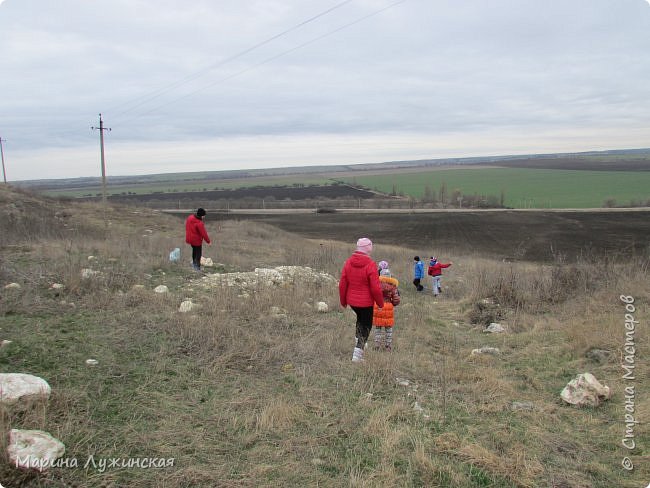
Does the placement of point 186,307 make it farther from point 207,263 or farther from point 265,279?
point 207,263

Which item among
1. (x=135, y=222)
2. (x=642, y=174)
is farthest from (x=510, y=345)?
(x=642, y=174)

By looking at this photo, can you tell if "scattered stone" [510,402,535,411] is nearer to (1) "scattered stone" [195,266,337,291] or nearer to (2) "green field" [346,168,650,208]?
(1) "scattered stone" [195,266,337,291]

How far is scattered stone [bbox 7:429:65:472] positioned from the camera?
2.73m

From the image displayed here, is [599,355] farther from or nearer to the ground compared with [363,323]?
nearer to the ground

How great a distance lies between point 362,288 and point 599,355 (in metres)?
3.36

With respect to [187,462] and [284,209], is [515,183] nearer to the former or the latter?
[284,209]

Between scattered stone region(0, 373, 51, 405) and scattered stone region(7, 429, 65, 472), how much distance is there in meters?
0.54

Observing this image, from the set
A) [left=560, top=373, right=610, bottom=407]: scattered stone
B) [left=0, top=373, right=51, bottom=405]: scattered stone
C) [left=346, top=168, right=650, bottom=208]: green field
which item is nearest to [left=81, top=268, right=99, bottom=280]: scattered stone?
[left=0, top=373, right=51, bottom=405]: scattered stone

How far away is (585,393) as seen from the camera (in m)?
4.35

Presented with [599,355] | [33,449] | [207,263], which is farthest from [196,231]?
[599,355]

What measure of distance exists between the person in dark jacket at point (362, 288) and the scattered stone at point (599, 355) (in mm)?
3002

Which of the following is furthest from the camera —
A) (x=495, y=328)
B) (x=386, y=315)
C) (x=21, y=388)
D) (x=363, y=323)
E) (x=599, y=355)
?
(x=495, y=328)

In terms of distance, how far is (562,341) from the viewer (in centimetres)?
634

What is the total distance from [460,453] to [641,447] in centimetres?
162
